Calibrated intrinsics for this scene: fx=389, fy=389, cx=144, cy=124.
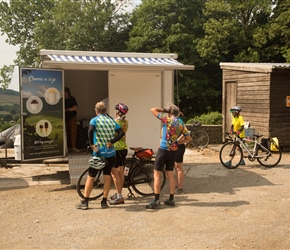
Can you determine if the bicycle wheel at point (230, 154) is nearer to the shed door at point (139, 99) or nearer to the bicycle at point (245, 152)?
the bicycle at point (245, 152)

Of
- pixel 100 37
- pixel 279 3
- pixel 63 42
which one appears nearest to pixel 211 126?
pixel 279 3

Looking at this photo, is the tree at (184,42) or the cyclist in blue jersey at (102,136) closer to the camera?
the cyclist in blue jersey at (102,136)

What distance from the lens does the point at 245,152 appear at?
1008 centimetres

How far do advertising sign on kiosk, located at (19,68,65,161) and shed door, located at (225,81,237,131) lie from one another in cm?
856

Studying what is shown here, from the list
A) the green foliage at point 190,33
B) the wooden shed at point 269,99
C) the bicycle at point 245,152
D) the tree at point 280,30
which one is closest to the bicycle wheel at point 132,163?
the bicycle at point 245,152

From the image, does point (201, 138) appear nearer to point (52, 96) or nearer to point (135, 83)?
point (135, 83)

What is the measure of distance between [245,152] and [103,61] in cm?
455

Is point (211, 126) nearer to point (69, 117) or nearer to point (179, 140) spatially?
point (69, 117)

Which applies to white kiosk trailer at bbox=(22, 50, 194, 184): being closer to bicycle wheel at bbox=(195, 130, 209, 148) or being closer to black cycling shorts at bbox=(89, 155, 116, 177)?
black cycling shorts at bbox=(89, 155, 116, 177)

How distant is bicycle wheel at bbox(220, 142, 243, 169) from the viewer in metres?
9.55

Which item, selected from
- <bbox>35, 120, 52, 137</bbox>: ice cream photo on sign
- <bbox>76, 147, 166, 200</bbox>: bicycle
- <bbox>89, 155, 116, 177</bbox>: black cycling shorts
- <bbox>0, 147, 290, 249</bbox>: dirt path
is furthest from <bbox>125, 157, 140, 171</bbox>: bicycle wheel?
<bbox>35, 120, 52, 137</bbox>: ice cream photo on sign

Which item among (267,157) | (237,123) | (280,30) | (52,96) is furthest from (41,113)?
(280,30)

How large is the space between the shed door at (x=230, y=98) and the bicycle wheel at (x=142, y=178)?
8.47 m

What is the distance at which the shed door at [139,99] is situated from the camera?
8.16 m
